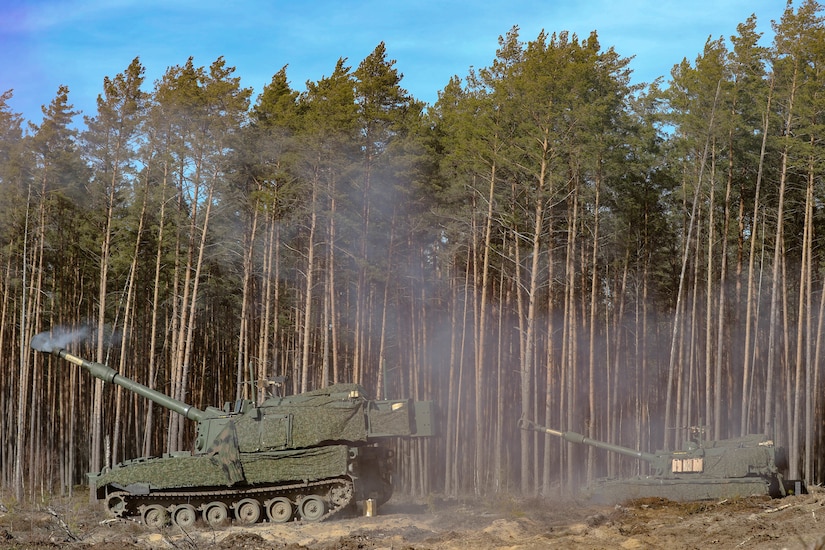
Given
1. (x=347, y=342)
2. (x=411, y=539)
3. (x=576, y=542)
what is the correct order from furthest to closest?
1. (x=347, y=342)
2. (x=411, y=539)
3. (x=576, y=542)

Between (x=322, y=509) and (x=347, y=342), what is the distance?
17.7 m

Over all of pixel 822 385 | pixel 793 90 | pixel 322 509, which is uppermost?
pixel 793 90

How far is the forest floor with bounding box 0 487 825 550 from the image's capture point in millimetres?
13359

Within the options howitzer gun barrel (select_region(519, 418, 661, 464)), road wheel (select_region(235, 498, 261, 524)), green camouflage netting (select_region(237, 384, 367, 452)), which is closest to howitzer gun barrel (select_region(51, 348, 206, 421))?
green camouflage netting (select_region(237, 384, 367, 452))

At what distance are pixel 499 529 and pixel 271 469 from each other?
5.23 metres

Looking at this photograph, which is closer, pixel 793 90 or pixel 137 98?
pixel 793 90

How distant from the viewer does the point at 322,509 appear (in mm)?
18141

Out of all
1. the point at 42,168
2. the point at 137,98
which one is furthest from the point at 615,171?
the point at 42,168

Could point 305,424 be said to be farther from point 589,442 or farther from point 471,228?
point 471,228

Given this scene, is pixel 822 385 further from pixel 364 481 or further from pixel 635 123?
pixel 364 481

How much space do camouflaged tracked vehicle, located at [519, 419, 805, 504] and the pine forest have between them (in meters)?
4.34

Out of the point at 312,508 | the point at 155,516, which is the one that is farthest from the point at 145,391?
the point at 312,508

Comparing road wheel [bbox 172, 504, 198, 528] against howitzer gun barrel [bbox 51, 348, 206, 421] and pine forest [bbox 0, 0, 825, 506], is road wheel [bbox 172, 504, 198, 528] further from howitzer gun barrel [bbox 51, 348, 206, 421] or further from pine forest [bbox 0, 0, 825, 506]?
pine forest [bbox 0, 0, 825, 506]

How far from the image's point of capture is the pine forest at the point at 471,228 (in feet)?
86.7
